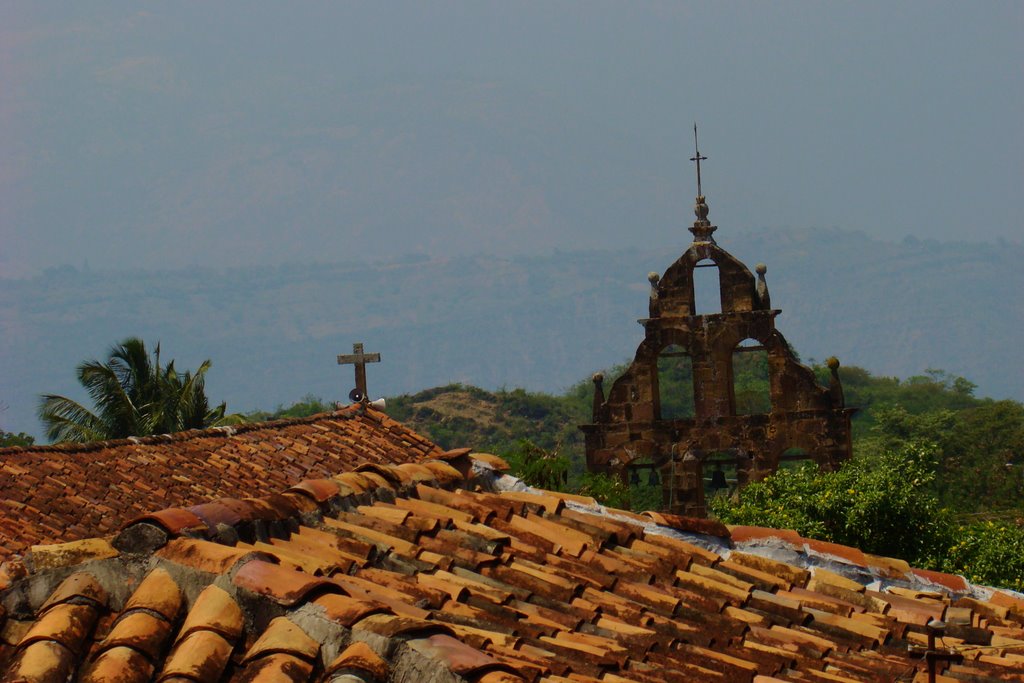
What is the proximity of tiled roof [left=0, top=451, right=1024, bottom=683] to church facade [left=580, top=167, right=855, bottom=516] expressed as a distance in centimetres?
1671

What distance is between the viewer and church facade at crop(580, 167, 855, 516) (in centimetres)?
2816

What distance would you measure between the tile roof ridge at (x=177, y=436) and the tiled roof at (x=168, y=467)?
0.02 m

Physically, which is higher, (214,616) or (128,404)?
(128,404)

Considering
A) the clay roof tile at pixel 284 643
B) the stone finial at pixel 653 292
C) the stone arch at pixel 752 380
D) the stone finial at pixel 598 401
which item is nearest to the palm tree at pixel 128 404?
the stone finial at pixel 598 401

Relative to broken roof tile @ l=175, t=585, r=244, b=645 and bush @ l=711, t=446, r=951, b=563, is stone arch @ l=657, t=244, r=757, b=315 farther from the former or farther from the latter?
broken roof tile @ l=175, t=585, r=244, b=645

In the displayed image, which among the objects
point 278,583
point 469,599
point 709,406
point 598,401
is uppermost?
point 598,401

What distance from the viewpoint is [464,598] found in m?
8.37

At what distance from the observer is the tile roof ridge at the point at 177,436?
73.0 feet

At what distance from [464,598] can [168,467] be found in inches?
580

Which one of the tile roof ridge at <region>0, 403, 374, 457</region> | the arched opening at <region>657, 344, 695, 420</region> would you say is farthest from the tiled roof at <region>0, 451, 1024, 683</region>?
the arched opening at <region>657, 344, 695, 420</region>

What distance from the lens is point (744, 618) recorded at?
921 centimetres

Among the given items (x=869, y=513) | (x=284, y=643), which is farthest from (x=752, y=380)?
(x=284, y=643)

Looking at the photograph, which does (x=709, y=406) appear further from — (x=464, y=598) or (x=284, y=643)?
(x=284, y=643)

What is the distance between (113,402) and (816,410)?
14.8 metres
